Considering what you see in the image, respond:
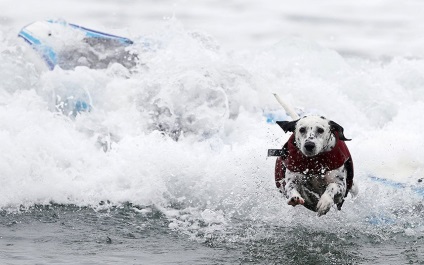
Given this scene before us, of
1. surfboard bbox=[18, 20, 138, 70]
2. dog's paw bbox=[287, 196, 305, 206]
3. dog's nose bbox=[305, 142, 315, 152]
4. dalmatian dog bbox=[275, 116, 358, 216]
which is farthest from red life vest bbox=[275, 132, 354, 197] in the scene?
surfboard bbox=[18, 20, 138, 70]

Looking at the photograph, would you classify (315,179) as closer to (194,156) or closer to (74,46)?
(194,156)

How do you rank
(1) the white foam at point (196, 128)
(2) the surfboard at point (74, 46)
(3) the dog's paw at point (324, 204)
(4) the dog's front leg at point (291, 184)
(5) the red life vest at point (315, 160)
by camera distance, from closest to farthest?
(3) the dog's paw at point (324, 204) → (4) the dog's front leg at point (291, 184) → (5) the red life vest at point (315, 160) → (1) the white foam at point (196, 128) → (2) the surfboard at point (74, 46)

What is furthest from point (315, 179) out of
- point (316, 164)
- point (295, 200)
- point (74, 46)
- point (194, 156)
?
point (74, 46)

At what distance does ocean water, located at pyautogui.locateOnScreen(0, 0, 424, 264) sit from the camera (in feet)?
20.0

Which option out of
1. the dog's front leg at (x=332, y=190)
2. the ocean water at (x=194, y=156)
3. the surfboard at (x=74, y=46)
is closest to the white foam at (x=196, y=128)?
the ocean water at (x=194, y=156)

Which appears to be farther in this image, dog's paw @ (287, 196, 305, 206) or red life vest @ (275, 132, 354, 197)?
red life vest @ (275, 132, 354, 197)

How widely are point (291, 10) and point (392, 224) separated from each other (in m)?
14.1

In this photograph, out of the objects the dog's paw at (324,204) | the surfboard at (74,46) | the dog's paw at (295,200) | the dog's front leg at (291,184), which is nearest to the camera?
the dog's paw at (295,200)

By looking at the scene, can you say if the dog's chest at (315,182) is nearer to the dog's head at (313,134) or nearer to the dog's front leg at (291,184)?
the dog's front leg at (291,184)

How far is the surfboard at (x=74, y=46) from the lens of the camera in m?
10.9

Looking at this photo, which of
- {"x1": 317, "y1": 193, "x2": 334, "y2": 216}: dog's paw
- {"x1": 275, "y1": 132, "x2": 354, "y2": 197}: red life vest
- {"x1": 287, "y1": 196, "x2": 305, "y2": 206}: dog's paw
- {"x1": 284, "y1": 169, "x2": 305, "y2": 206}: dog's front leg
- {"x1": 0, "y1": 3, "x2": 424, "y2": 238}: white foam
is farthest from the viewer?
{"x1": 0, "y1": 3, "x2": 424, "y2": 238}: white foam

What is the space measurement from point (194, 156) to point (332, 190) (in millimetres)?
2217

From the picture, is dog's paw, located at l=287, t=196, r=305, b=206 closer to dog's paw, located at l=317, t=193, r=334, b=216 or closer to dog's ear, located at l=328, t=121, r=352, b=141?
dog's paw, located at l=317, t=193, r=334, b=216

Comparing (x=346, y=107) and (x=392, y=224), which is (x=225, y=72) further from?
(x=392, y=224)
